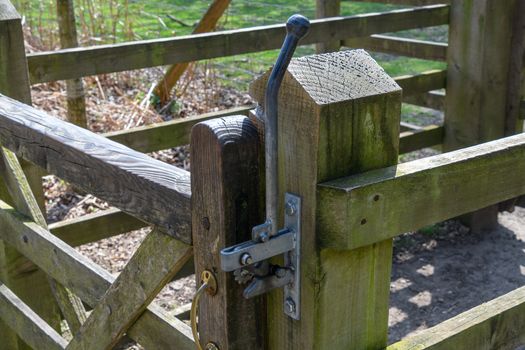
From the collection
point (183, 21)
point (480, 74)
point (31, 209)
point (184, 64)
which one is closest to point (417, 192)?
point (31, 209)

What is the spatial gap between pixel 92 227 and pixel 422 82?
9.08ft

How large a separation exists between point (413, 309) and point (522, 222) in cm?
169

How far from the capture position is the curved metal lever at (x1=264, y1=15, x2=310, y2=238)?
4.12ft

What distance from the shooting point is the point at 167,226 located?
1.60 meters

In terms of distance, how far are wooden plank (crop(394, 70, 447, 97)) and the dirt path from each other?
107cm

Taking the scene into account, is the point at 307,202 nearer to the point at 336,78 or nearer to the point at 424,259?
the point at 336,78

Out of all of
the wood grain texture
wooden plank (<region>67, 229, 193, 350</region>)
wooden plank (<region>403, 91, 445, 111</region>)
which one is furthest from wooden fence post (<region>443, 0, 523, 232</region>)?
wooden plank (<region>67, 229, 193, 350</region>)

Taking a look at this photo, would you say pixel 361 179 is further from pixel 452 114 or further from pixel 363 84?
pixel 452 114

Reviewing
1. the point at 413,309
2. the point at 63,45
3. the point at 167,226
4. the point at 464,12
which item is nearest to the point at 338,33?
the point at 464,12

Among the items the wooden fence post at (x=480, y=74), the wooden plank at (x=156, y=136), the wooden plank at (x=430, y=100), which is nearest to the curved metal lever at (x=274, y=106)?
the wooden plank at (x=156, y=136)

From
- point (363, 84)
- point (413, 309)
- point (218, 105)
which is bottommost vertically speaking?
point (413, 309)

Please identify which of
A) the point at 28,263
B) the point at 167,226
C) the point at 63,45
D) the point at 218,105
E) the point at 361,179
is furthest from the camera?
the point at 218,105

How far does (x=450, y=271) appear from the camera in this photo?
5.02 metres

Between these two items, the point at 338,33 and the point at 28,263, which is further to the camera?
the point at 338,33
